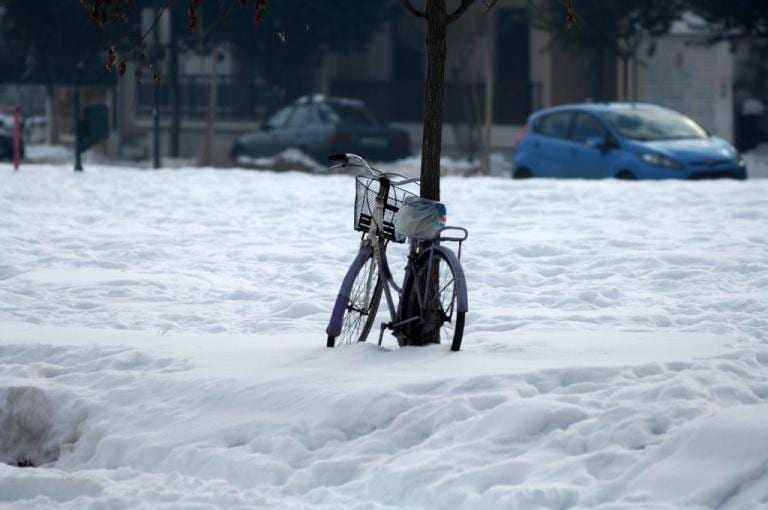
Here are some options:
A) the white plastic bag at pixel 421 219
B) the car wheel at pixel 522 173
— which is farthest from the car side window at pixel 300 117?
the white plastic bag at pixel 421 219

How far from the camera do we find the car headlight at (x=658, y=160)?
20953 millimetres

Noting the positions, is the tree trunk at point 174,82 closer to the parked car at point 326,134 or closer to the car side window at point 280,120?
the car side window at point 280,120

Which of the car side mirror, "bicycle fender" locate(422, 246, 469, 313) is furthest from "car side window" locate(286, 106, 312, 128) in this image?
"bicycle fender" locate(422, 246, 469, 313)

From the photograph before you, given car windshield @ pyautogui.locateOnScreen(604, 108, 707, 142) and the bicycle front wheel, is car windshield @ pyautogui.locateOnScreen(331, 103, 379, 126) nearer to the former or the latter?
car windshield @ pyautogui.locateOnScreen(604, 108, 707, 142)

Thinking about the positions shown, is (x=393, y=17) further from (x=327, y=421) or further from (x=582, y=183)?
(x=327, y=421)

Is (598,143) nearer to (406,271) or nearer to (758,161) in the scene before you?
(758,161)

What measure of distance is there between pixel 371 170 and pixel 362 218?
0.85ft

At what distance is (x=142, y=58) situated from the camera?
27.3 feet

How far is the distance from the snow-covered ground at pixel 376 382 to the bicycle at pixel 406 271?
0.20m

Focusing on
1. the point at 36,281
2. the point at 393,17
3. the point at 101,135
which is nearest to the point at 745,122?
the point at 393,17

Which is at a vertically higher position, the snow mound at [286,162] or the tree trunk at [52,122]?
the tree trunk at [52,122]

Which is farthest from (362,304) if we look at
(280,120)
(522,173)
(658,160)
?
(280,120)

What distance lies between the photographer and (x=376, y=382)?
7223mm

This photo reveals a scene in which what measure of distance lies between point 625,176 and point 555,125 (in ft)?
5.43
